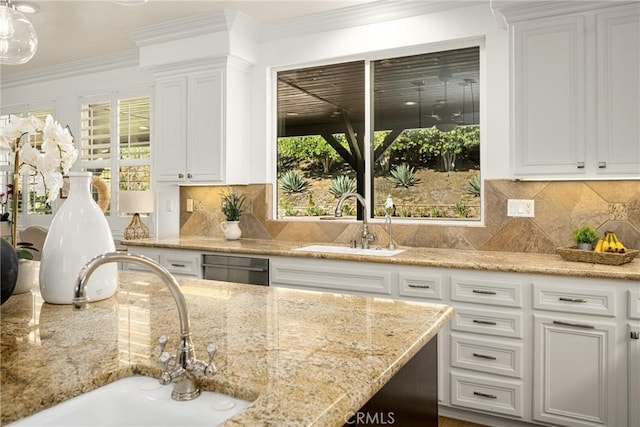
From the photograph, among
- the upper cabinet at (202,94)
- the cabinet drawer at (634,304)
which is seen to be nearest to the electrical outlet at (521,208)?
the cabinet drawer at (634,304)

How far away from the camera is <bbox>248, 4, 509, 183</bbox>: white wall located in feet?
10.7

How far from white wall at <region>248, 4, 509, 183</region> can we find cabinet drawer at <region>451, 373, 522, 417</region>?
1.34 metres

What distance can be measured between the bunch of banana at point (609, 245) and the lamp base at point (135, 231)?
11.3 ft

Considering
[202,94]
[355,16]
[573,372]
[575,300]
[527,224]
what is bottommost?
[573,372]

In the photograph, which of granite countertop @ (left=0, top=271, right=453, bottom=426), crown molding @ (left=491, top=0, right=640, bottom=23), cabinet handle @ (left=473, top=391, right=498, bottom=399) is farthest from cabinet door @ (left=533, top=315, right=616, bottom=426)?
crown molding @ (left=491, top=0, right=640, bottom=23)

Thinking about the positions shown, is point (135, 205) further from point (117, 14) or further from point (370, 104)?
point (370, 104)

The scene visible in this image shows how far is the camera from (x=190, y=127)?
13.3 ft

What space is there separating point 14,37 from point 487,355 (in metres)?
2.82

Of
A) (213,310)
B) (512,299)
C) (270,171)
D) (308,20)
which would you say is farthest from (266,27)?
(213,310)

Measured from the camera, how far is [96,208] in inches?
60.4

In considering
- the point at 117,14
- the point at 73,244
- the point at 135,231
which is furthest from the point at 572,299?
the point at 117,14

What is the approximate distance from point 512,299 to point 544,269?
24cm

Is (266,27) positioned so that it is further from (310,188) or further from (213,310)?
(213,310)

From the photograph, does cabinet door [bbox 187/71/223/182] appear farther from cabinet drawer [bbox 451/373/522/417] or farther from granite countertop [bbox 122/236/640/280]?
cabinet drawer [bbox 451/373/522/417]
